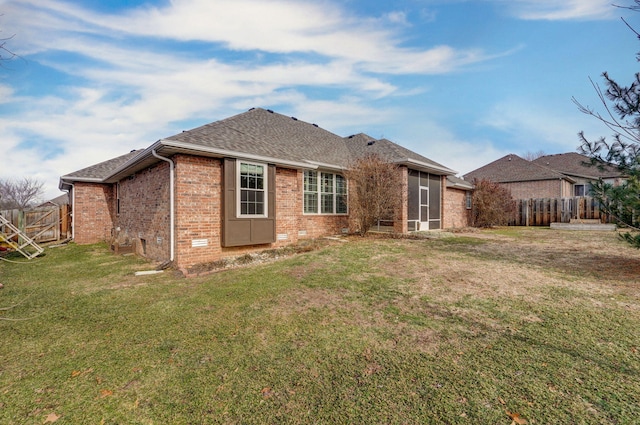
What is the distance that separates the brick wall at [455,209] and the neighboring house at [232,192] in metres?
1.53

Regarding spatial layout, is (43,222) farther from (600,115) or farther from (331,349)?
(600,115)

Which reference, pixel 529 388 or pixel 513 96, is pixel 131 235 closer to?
pixel 529 388

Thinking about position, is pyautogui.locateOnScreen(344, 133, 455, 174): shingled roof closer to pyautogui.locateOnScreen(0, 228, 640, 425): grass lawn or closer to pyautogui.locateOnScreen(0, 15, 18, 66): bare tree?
pyautogui.locateOnScreen(0, 228, 640, 425): grass lawn

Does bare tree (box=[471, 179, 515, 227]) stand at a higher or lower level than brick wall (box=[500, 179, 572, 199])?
lower

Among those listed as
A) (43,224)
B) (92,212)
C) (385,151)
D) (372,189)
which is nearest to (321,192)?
(372,189)

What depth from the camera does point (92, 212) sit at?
13.6 m

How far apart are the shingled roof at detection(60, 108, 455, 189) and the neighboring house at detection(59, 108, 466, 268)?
5cm

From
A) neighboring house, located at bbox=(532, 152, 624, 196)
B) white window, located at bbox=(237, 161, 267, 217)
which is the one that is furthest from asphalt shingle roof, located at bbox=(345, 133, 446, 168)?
neighboring house, located at bbox=(532, 152, 624, 196)

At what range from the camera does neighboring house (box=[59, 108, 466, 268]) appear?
23.8ft

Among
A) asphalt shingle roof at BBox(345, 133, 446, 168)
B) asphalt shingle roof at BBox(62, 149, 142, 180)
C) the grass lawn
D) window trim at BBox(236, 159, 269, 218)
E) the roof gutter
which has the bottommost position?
the grass lawn

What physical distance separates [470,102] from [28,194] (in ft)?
175

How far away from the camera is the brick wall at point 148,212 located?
25.5 feet

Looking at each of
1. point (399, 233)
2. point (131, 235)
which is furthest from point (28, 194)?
point (399, 233)

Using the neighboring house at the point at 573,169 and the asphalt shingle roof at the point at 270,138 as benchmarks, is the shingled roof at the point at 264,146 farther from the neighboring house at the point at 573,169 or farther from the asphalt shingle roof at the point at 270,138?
the neighboring house at the point at 573,169
